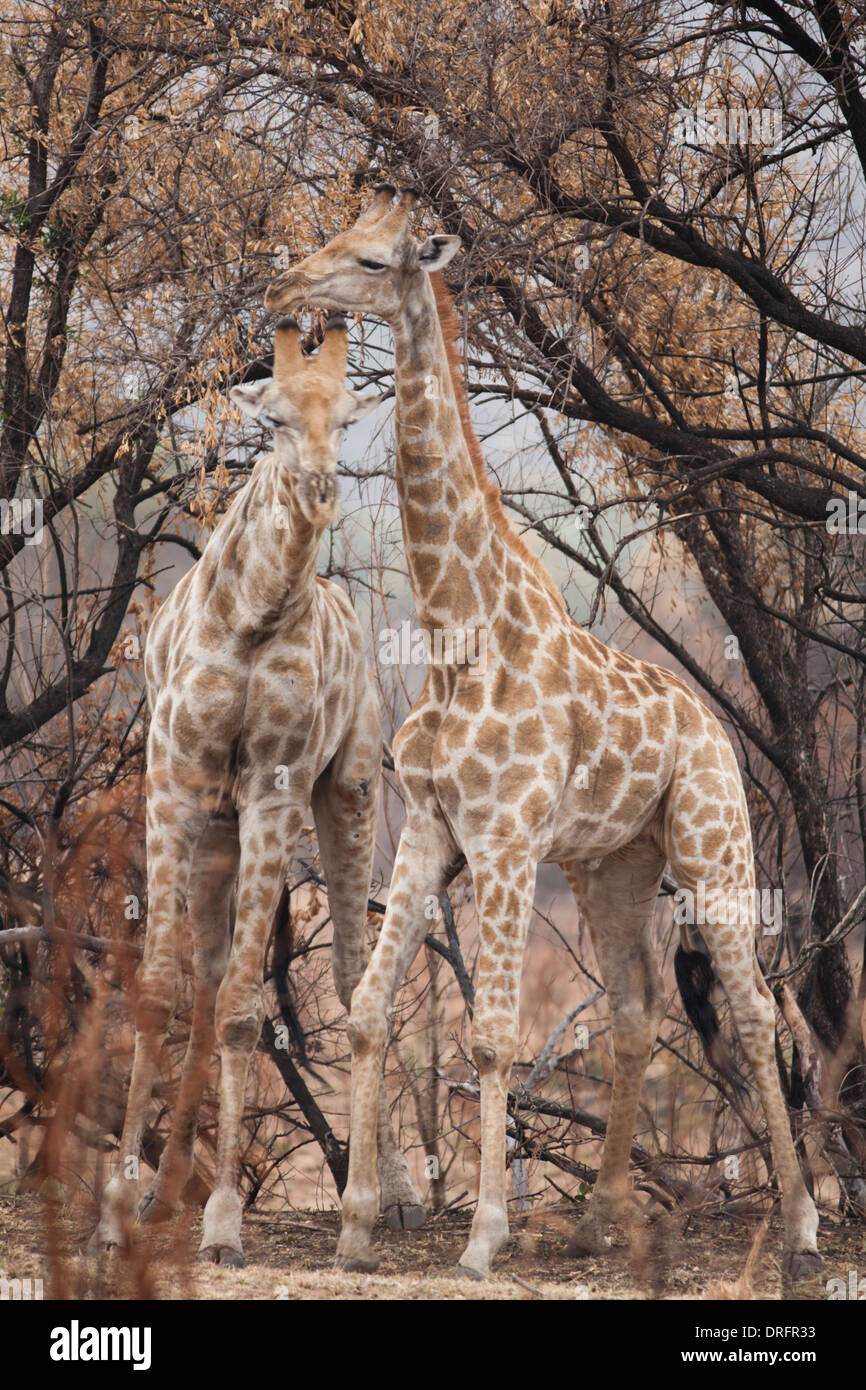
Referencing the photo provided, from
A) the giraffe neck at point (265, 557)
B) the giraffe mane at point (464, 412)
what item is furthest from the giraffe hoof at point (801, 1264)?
the giraffe neck at point (265, 557)

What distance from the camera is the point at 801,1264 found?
5871 millimetres

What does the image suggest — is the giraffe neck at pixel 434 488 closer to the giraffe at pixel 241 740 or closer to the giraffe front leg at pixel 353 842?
the giraffe at pixel 241 740

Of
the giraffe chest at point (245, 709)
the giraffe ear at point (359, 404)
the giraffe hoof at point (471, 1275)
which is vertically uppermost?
the giraffe ear at point (359, 404)

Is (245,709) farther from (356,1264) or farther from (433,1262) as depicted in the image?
(433,1262)

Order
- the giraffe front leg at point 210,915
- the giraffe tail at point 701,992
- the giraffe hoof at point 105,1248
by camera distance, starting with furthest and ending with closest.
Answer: the giraffe tail at point 701,992, the giraffe front leg at point 210,915, the giraffe hoof at point 105,1248

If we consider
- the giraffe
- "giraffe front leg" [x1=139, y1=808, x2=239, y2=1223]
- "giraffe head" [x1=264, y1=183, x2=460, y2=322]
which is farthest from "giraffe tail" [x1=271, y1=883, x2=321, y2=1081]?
"giraffe head" [x1=264, y1=183, x2=460, y2=322]

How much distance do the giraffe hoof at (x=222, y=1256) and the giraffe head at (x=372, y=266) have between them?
330 cm

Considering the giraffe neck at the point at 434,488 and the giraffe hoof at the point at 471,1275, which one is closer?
the giraffe hoof at the point at 471,1275

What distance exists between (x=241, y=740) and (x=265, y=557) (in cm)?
73

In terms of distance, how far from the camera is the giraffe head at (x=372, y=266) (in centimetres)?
536

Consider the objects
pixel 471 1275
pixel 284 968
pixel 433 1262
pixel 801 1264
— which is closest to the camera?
pixel 471 1275

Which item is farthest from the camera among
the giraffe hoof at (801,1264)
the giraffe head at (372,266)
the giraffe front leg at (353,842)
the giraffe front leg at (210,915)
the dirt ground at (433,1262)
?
the giraffe front leg at (353,842)

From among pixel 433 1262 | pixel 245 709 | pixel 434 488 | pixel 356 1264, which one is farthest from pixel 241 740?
pixel 433 1262

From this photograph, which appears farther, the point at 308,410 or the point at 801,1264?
the point at 801,1264
